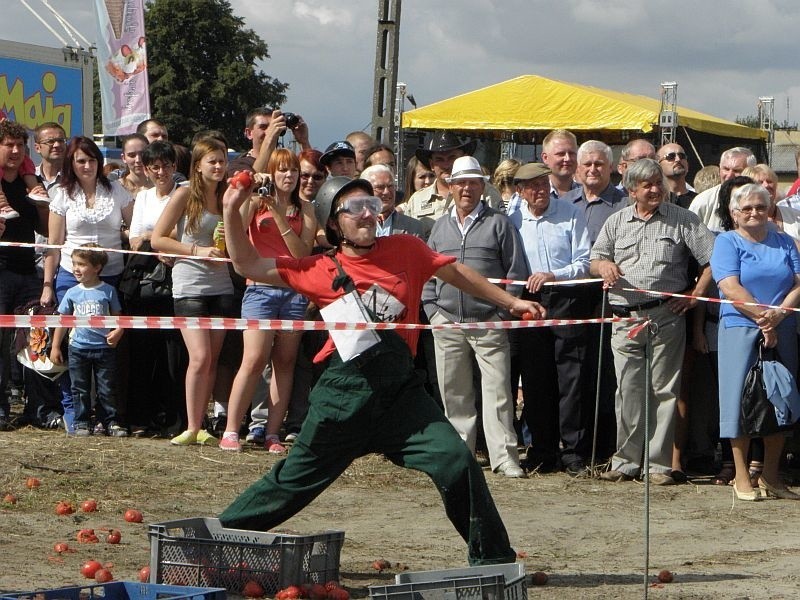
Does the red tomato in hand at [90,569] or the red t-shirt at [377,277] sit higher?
the red t-shirt at [377,277]

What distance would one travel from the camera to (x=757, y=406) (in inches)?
356

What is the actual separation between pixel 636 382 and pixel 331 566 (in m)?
3.99

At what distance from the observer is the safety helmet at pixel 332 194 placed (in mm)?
6242

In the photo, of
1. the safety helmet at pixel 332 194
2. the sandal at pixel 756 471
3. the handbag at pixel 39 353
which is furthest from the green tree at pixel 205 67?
the safety helmet at pixel 332 194

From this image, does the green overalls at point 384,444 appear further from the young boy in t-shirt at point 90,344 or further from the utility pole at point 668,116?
the utility pole at point 668,116

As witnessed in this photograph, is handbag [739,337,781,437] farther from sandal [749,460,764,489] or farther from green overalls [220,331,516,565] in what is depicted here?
green overalls [220,331,516,565]

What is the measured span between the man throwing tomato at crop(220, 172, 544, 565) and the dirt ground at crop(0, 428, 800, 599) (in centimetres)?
64

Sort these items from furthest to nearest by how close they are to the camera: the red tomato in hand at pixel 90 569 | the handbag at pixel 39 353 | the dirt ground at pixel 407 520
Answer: the handbag at pixel 39 353, the dirt ground at pixel 407 520, the red tomato in hand at pixel 90 569

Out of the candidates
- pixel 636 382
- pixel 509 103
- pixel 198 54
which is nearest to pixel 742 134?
pixel 509 103

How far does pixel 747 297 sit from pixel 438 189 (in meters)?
2.88

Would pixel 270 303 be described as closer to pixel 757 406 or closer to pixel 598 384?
pixel 598 384

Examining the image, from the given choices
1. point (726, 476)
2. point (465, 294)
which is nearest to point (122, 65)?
point (465, 294)

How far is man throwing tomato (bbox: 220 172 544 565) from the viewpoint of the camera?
614 centimetres

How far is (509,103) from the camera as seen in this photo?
24.9 meters
